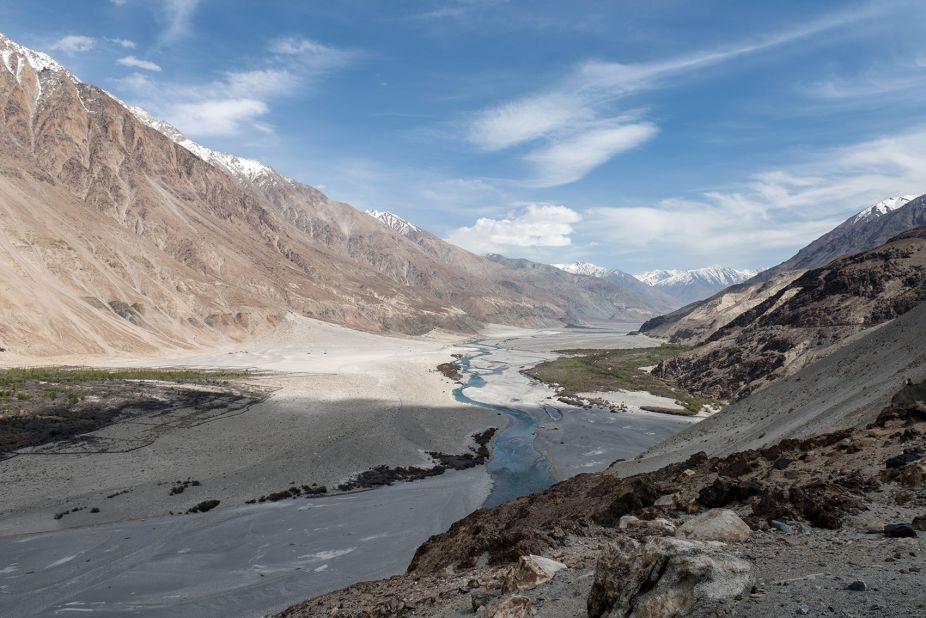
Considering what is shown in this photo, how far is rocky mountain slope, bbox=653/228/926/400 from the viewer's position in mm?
50031

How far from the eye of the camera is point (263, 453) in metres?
32.3

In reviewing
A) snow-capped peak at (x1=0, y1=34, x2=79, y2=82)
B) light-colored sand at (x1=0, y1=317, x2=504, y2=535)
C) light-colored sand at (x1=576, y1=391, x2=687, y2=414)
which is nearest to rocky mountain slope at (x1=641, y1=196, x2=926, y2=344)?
light-colored sand at (x1=576, y1=391, x2=687, y2=414)

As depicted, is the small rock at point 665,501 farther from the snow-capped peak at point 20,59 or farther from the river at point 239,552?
the snow-capped peak at point 20,59

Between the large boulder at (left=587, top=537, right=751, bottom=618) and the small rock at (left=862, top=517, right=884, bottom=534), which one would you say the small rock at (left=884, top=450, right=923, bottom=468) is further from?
the large boulder at (left=587, top=537, right=751, bottom=618)

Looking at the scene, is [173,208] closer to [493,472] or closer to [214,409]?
[214,409]

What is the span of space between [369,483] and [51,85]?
15364cm

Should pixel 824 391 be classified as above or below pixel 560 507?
above

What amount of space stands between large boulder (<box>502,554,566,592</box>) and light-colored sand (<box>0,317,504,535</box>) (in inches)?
826

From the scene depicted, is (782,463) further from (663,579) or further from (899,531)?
(663,579)

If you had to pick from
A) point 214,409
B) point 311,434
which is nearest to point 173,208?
point 214,409

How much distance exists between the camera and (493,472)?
32438mm

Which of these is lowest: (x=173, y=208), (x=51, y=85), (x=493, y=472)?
(x=493, y=472)

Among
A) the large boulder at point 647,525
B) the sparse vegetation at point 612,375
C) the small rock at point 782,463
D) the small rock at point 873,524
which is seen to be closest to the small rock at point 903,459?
the small rock at point 782,463

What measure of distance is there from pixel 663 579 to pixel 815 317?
63.6m
